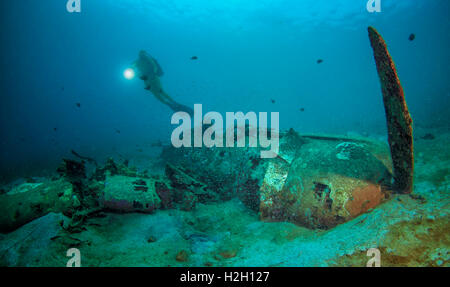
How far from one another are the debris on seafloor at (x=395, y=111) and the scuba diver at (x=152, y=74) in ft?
34.8

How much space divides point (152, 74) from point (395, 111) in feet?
39.5

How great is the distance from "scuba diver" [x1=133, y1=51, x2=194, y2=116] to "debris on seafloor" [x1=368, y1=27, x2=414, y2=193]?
1060 cm

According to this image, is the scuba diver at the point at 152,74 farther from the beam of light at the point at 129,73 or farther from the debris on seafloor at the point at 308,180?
the debris on seafloor at the point at 308,180

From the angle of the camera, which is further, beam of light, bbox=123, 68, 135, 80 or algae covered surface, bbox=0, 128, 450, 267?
beam of light, bbox=123, 68, 135, 80

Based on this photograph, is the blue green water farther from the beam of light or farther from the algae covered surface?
the algae covered surface

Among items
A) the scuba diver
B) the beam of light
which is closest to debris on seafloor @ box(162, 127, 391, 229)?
the scuba diver

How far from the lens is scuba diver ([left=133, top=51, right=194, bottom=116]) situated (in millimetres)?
10961

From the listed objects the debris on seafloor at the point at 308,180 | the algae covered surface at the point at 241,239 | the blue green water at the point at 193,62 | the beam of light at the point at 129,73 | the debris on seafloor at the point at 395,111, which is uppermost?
the blue green water at the point at 193,62

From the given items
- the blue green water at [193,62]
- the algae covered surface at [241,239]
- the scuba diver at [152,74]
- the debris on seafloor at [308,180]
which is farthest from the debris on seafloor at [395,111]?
the blue green water at [193,62]

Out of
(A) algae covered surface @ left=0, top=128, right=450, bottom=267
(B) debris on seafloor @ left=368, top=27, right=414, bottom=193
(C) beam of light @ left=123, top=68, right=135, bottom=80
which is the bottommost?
(A) algae covered surface @ left=0, top=128, right=450, bottom=267

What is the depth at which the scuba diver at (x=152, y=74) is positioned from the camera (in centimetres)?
1096
